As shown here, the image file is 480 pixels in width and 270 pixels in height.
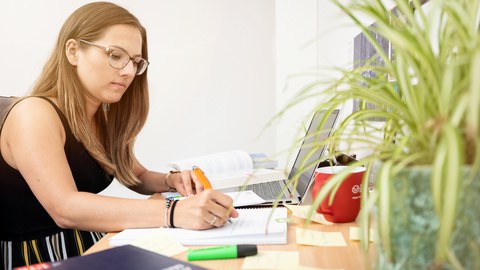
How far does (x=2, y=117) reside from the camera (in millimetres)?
1139

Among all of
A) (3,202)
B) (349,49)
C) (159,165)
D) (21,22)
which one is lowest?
(159,165)

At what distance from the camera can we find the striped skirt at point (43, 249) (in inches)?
44.5

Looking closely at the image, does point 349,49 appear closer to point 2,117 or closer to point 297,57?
point 297,57

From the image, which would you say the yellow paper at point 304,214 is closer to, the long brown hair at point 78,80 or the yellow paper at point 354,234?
the yellow paper at point 354,234

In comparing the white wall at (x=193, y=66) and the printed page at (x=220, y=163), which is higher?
the white wall at (x=193, y=66)

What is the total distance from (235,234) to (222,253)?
0.38 feet

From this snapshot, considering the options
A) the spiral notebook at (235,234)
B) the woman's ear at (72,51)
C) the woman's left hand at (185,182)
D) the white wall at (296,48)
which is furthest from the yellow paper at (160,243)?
the white wall at (296,48)

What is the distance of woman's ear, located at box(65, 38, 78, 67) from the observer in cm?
125

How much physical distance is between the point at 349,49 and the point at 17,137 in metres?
1.31

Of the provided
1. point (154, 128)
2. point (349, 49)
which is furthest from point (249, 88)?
point (349, 49)

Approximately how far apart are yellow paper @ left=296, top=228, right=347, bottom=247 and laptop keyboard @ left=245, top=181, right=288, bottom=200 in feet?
1.12

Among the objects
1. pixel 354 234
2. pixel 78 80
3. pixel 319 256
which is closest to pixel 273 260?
pixel 319 256

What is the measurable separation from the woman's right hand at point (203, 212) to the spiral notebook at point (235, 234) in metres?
0.01

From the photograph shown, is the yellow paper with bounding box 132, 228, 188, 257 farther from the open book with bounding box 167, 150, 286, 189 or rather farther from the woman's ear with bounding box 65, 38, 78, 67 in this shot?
the woman's ear with bounding box 65, 38, 78, 67
